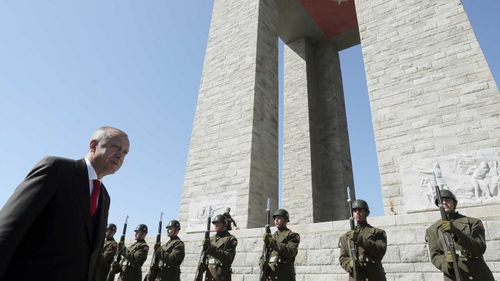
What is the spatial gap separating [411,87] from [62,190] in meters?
8.29

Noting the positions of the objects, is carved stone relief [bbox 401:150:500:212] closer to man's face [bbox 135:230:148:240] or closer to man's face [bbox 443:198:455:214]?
man's face [bbox 443:198:455:214]

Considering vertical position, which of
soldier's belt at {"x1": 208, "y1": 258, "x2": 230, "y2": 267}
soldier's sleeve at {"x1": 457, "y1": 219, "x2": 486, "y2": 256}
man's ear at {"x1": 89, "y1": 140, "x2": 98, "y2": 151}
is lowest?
soldier's belt at {"x1": 208, "y1": 258, "x2": 230, "y2": 267}

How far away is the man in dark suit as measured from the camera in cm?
138

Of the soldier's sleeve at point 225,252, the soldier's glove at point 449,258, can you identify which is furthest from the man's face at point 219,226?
the soldier's glove at point 449,258

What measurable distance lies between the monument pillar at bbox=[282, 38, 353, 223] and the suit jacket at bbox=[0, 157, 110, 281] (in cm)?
1249

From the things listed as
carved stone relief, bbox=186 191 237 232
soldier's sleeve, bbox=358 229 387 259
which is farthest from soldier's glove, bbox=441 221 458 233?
carved stone relief, bbox=186 191 237 232

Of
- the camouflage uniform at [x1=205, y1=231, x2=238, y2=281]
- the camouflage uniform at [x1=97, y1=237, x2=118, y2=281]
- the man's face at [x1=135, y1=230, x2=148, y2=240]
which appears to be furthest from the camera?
the man's face at [x1=135, y1=230, x2=148, y2=240]

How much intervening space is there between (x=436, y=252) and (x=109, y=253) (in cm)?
667

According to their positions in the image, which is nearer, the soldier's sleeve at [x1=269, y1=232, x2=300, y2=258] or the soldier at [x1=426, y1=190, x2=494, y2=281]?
the soldier at [x1=426, y1=190, x2=494, y2=281]

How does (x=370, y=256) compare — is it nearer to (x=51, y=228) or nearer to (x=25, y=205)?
(x=51, y=228)

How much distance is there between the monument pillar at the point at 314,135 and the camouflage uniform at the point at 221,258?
8377 mm

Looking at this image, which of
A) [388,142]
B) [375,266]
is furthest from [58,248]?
[388,142]

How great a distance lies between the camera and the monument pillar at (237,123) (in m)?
9.30

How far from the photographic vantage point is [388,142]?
300 inches
